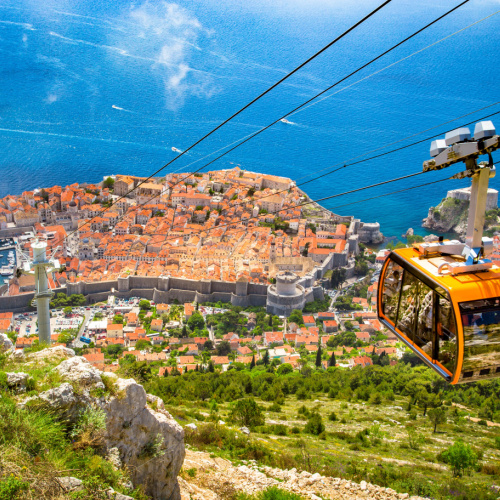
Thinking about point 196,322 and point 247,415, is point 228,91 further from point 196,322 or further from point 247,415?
point 247,415

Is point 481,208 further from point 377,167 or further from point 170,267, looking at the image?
point 377,167

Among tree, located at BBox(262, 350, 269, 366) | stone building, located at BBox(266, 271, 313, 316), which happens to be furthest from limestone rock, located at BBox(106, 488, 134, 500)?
stone building, located at BBox(266, 271, 313, 316)

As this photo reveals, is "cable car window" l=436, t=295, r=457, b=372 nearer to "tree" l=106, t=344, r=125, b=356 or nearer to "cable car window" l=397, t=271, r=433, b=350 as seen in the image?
"cable car window" l=397, t=271, r=433, b=350

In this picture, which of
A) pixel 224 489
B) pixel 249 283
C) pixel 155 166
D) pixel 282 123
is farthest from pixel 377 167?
pixel 224 489

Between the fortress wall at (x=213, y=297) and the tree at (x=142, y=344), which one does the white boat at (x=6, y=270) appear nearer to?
the fortress wall at (x=213, y=297)

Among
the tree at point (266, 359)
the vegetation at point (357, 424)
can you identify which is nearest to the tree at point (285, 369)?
the vegetation at point (357, 424)

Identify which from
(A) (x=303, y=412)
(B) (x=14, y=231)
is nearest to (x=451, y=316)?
(A) (x=303, y=412)
